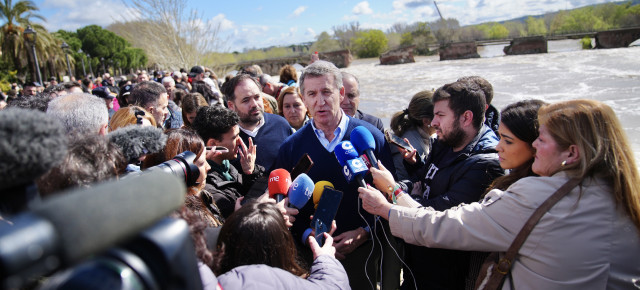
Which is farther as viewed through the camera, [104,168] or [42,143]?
[104,168]

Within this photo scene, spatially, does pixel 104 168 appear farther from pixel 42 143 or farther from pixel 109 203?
pixel 109 203

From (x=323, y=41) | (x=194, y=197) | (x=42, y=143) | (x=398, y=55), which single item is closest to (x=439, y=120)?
(x=194, y=197)

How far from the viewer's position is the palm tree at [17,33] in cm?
2723

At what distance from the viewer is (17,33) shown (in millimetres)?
27391

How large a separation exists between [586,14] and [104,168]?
78.5 metres

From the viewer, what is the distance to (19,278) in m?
0.43

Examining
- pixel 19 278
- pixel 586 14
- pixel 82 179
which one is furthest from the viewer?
pixel 586 14

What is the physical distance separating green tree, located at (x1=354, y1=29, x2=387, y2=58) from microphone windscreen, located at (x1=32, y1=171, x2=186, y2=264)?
2423 inches

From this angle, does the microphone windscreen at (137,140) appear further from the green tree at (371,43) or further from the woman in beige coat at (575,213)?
the green tree at (371,43)

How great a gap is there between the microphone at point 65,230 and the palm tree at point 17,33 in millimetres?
34296

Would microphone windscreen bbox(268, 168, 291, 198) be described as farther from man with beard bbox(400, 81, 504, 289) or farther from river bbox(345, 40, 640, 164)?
river bbox(345, 40, 640, 164)

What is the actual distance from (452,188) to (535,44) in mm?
40364

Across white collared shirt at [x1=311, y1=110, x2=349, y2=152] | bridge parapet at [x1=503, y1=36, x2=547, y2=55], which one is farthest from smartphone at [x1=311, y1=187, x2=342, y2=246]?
bridge parapet at [x1=503, y1=36, x2=547, y2=55]

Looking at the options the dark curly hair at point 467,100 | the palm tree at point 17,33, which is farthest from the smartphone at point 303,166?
the palm tree at point 17,33
